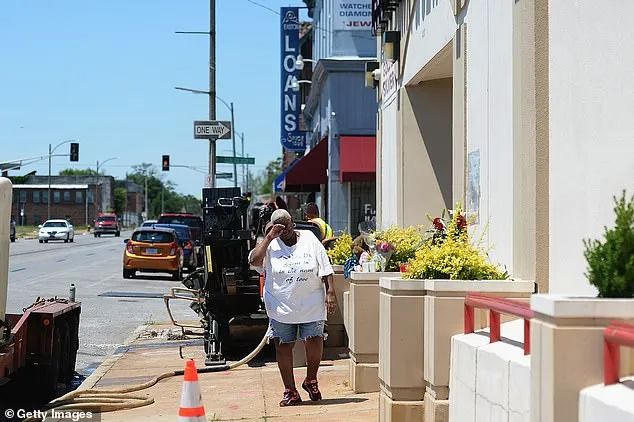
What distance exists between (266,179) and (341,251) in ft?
410

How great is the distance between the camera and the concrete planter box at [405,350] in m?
7.82

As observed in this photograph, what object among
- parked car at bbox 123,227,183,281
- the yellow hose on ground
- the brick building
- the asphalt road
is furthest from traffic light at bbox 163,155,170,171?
the brick building

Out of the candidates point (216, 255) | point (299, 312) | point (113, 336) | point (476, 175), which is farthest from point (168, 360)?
point (476, 175)

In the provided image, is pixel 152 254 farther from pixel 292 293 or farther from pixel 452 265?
pixel 452 265

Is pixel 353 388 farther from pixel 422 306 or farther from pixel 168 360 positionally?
pixel 168 360

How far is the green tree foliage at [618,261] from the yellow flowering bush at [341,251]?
8.43m

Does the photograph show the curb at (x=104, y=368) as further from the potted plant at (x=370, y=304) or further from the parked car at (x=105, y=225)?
the parked car at (x=105, y=225)

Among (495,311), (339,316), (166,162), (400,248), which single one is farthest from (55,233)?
(495,311)

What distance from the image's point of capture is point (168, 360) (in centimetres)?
1363

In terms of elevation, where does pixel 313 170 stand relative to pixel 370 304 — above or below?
above

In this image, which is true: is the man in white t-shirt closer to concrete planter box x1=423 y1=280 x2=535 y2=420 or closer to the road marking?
concrete planter box x1=423 y1=280 x2=535 y2=420

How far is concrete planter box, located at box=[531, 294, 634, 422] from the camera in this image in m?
4.43

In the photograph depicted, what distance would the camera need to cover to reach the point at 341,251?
13242mm

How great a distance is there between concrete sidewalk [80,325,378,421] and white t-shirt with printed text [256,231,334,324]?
894mm
